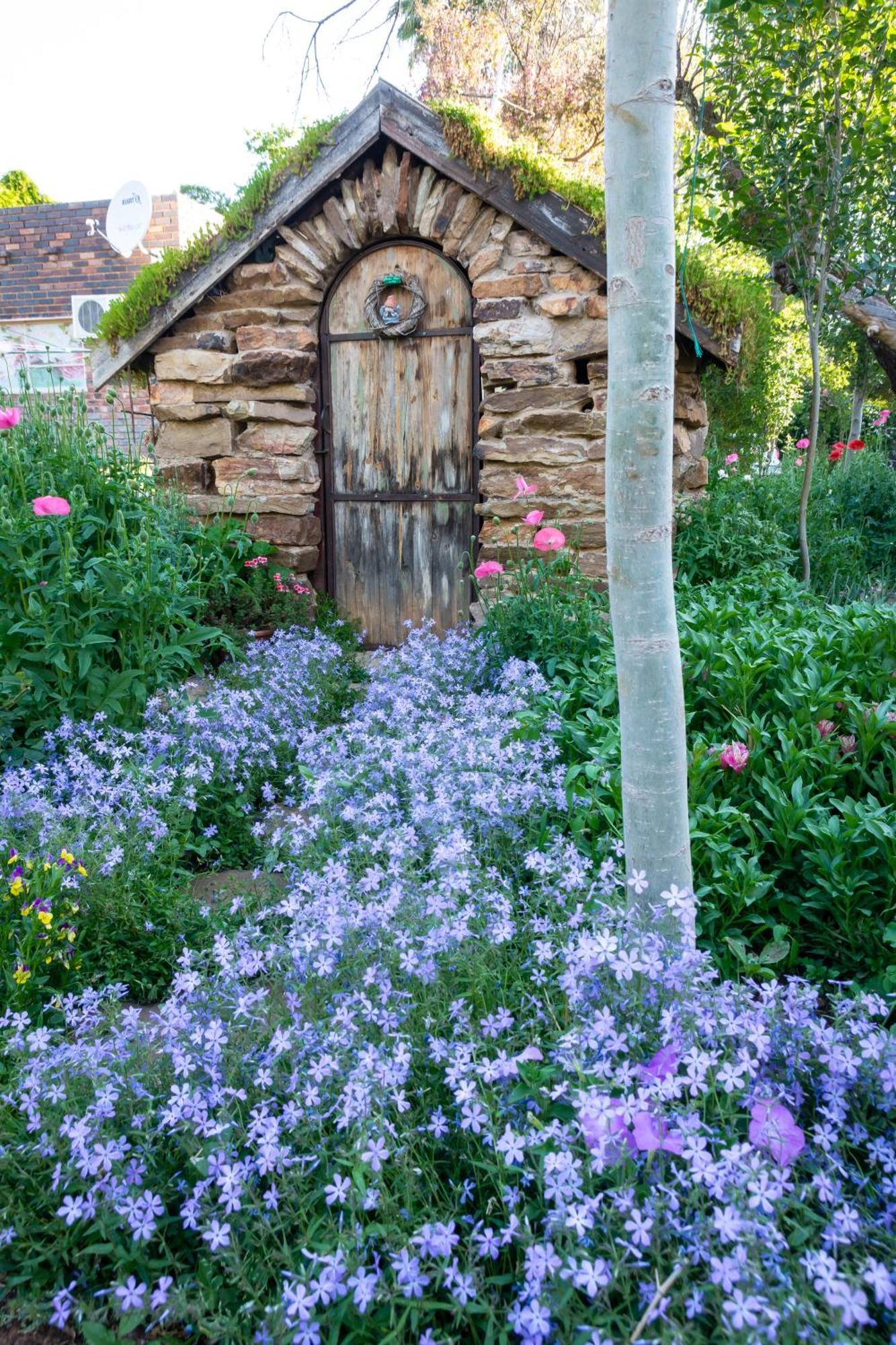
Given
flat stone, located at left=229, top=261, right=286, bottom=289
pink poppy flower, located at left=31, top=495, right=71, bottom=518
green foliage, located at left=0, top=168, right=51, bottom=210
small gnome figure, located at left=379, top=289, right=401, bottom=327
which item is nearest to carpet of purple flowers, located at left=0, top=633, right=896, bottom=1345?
pink poppy flower, located at left=31, top=495, right=71, bottom=518

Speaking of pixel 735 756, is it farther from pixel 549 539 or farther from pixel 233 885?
pixel 549 539

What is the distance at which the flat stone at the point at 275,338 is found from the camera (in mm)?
5969

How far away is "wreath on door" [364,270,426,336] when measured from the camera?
5844mm

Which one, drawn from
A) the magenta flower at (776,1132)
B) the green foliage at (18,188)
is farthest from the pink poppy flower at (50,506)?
the green foliage at (18,188)

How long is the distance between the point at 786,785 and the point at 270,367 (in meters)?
4.58

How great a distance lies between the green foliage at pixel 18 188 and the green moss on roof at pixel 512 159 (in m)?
20.2

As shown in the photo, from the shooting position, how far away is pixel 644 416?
179cm

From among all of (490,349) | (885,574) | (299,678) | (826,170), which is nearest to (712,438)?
(885,574)

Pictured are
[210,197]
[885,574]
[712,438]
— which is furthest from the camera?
[210,197]

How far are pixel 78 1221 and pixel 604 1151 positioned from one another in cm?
108

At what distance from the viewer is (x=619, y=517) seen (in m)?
1.87

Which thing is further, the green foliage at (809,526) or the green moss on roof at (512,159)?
the green foliage at (809,526)

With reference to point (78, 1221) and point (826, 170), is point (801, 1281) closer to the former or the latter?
point (78, 1221)

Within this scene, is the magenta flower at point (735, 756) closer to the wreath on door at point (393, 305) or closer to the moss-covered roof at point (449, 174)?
the moss-covered roof at point (449, 174)
